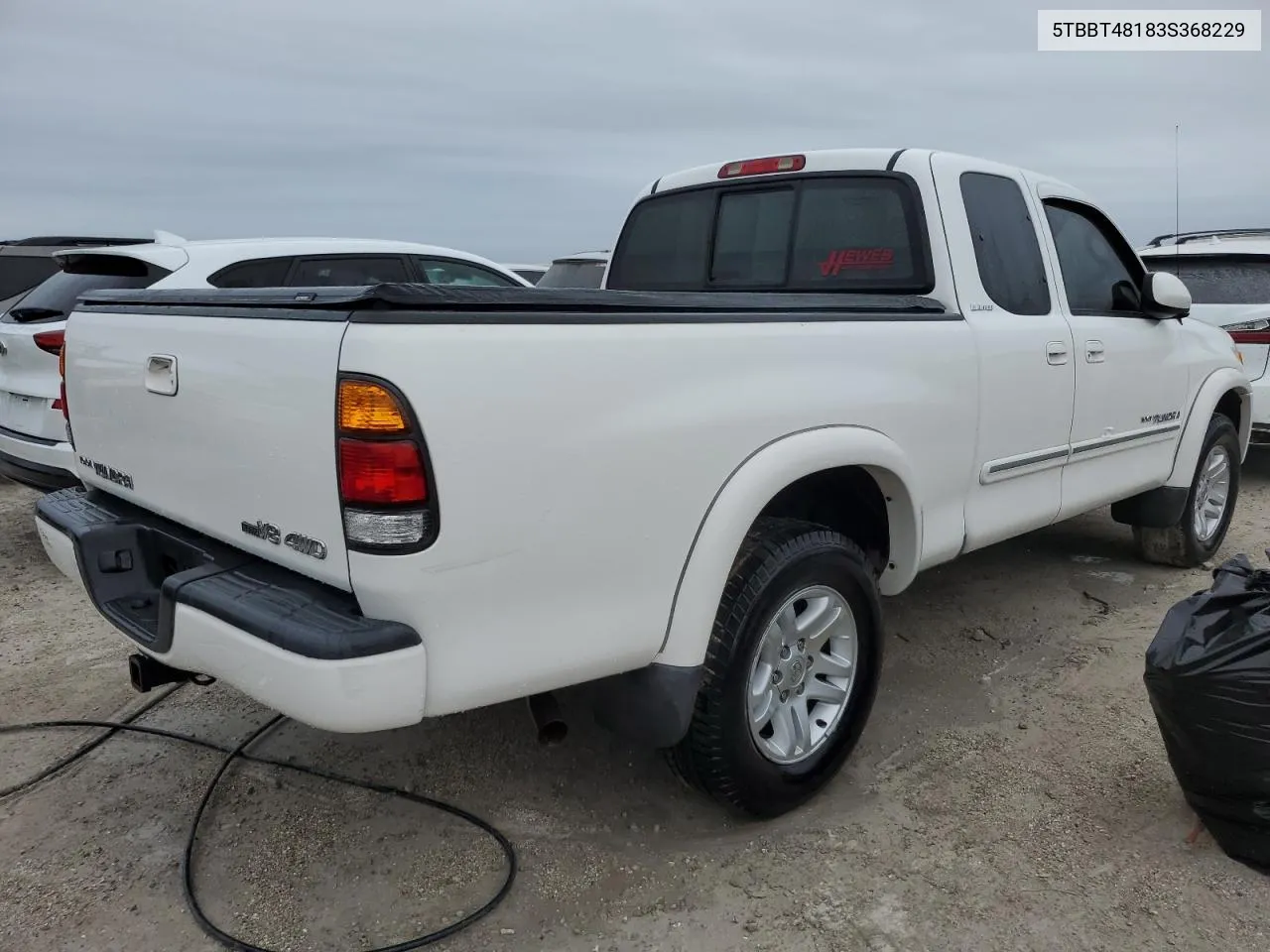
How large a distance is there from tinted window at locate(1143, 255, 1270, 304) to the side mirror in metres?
3.42

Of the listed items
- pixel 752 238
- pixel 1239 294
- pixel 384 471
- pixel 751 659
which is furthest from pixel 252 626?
pixel 1239 294

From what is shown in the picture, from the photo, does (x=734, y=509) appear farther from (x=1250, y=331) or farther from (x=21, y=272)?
(x=21, y=272)

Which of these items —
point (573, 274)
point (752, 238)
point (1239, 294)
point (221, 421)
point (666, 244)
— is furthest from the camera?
point (573, 274)

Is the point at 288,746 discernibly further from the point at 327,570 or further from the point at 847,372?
the point at 847,372

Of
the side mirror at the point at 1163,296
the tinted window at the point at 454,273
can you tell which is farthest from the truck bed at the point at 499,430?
the tinted window at the point at 454,273

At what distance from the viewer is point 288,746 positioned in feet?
10.9

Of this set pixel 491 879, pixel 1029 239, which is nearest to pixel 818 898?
pixel 491 879

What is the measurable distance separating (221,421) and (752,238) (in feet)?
7.59

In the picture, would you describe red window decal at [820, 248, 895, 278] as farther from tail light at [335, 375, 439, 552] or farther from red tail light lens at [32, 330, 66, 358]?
red tail light lens at [32, 330, 66, 358]

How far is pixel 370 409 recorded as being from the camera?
1927mm

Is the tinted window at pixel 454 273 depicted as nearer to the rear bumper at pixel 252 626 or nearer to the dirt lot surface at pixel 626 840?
the dirt lot surface at pixel 626 840

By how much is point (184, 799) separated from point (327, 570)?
54.7 inches

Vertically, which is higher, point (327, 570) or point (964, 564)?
point (327, 570)

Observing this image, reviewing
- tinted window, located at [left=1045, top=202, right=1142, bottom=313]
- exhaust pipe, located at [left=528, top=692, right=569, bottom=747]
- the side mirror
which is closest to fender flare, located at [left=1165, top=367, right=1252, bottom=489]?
the side mirror
